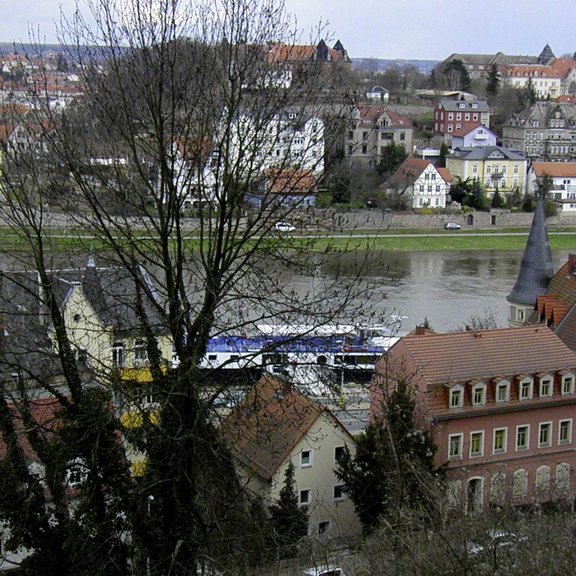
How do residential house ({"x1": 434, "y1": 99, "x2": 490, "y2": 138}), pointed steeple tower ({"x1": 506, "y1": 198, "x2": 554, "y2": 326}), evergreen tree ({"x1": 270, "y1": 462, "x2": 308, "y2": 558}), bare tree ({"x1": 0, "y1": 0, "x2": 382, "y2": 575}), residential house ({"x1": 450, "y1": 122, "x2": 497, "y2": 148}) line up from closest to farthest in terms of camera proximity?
bare tree ({"x1": 0, "y1": 0, "x2": 382, "y2": 575}) → evergreen tree ({"x1": 270, "y1": 462, "x2": 308, "y2": 558}) → pointed steeple tower ({"x1": 506, "y1": 198, "x2": 554, "y2": 326}) → residential house ({"x1": 450, "y1": 122, "x2": 497, "y2": 148}) → residential house ({"x1": 434, "y1": 99, "x2": 490, "y2": 138})

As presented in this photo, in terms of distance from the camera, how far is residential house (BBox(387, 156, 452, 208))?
23.4 meters

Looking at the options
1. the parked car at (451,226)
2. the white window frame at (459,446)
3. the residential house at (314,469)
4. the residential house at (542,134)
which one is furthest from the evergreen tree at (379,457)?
the residential house at (542,134)

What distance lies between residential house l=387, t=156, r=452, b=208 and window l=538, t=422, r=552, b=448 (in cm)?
1597

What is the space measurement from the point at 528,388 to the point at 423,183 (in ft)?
54.5

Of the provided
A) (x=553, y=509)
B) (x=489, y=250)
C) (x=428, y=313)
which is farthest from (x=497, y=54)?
(x=553, y=509)

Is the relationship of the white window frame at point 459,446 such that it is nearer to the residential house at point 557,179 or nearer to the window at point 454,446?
the window at point 454,446

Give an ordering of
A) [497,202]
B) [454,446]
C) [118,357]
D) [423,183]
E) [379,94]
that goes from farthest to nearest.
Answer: [379,94] → [497,202] → [423,183] → [454,446] → [118,357]

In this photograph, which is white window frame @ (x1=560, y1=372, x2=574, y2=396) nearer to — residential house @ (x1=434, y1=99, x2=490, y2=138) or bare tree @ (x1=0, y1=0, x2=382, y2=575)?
bare tree @ (x1=0, y1=0, x2=382, y2=575)

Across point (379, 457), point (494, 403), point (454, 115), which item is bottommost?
point (494, 403)

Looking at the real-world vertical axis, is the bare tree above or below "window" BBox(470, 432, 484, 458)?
above

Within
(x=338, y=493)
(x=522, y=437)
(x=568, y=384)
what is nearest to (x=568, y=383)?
(x=568, y=384)

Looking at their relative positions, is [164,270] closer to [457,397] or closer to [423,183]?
[457,397]

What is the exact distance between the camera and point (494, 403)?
23.9ft

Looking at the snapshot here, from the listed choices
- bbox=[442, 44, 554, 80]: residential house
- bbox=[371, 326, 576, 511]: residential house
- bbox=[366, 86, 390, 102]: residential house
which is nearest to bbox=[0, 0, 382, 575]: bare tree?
bbox=[371, 326, 576, 511]: residential house
